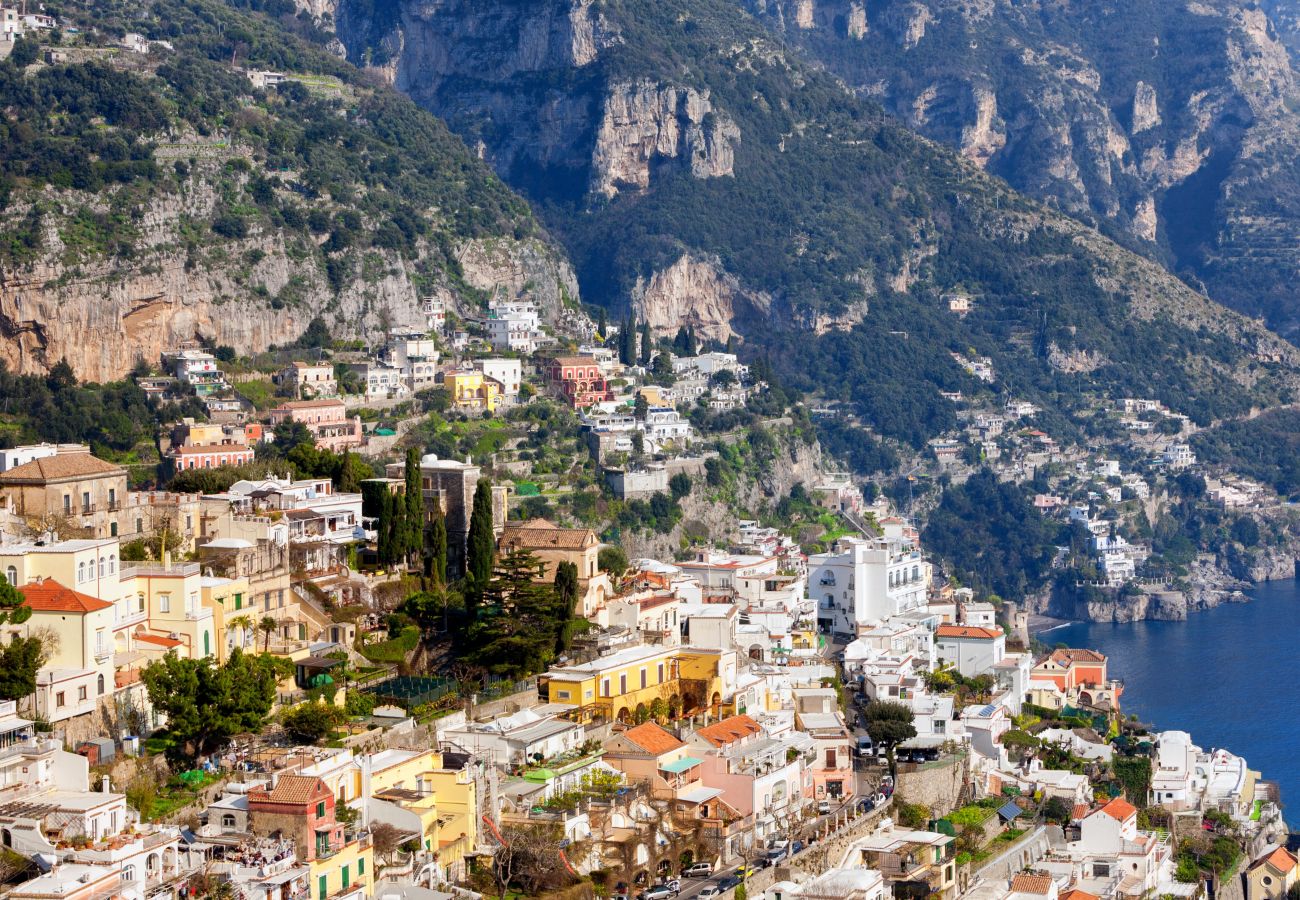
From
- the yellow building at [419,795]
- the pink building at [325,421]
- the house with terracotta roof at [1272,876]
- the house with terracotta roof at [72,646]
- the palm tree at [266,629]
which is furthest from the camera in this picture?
the pink building at [325,421]

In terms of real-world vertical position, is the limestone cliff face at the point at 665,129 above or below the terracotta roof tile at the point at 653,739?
above

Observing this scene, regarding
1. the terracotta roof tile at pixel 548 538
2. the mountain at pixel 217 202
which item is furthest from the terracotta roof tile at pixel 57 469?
the mountain at pixel 217 202

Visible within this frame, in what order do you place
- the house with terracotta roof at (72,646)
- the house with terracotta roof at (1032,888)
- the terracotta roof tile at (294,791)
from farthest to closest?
the house with terracotta roof at (1032,888) < the house with terracotta roof at (72,646) < the terracotta roof tile at (294,791)

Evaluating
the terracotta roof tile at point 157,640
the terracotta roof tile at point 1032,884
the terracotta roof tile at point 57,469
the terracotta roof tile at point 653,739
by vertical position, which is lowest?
the terracotta roof tile at point 1032,884

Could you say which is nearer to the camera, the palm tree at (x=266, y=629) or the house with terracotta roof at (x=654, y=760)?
the house with terracotta roof at (x=654, y=760)

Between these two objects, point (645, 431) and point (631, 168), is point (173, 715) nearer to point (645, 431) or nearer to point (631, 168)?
point (645, 431)

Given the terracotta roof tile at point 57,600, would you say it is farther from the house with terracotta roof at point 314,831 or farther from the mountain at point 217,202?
the mountain at point 217,202

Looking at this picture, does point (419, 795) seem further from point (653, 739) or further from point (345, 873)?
point (653, 739)
